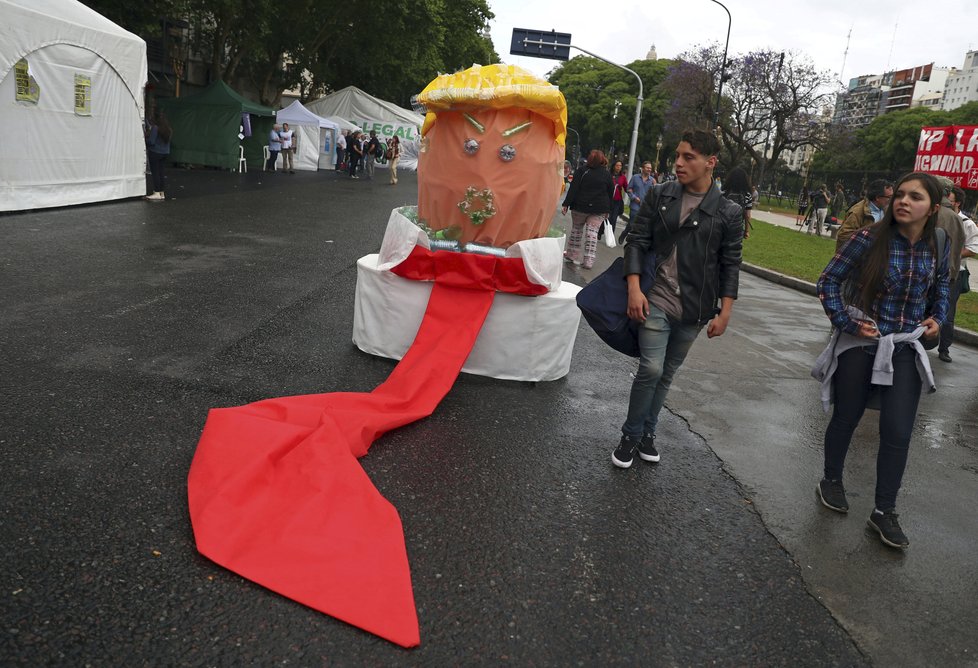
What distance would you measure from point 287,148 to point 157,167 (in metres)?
13.7

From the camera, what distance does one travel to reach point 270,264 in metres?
9.08

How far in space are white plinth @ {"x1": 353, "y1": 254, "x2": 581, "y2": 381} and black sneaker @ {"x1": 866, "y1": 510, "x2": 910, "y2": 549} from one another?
2.40 meters

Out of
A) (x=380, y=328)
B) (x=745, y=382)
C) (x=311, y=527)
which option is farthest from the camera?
(x=745, y=382)

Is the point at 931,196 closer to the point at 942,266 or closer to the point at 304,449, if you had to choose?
the point at 942,266

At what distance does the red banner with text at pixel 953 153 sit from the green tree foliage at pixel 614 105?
3685 cm

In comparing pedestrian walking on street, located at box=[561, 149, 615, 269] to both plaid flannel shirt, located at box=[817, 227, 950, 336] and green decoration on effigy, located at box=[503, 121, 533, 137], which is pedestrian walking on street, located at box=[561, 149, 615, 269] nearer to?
green decoration on effigy, located at box=[503, 121, 533, 137]

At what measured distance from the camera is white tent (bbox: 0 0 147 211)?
11258 millimetres

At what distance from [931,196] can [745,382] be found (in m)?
3.09

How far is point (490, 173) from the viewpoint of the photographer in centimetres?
532

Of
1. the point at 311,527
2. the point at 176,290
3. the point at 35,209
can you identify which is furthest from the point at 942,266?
the point at 35,209

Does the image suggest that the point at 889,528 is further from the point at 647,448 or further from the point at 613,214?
the point at 613,214

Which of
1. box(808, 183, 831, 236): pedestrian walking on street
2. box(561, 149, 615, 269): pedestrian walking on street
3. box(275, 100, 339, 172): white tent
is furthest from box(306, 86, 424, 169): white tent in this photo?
box(561, 149, 615, 269): pedestrian walking on street

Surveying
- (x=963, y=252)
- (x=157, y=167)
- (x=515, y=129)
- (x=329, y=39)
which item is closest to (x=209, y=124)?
(x=157, y=167)

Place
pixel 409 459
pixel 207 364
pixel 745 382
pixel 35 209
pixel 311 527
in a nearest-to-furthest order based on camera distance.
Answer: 1. pixel 311 527
2. pixel 409 459
3. pixel 207 364
4. pixel 745 382
5. pixel 35 209
